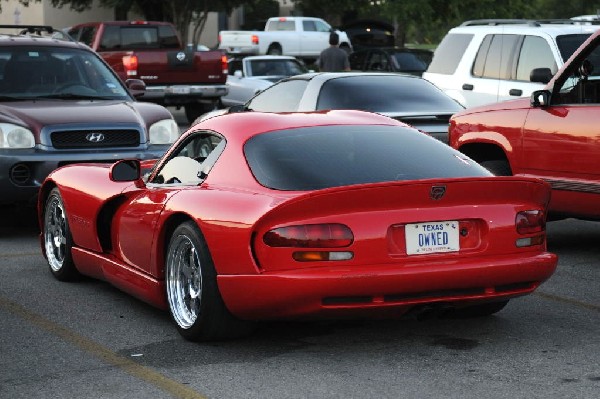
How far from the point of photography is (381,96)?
1491cm

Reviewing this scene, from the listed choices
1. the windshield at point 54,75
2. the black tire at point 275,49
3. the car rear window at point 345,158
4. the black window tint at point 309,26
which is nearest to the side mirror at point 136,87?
the windshield at point 54,75

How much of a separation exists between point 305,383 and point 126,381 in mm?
852

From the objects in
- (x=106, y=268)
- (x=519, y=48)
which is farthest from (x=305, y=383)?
(x=519, y=48)

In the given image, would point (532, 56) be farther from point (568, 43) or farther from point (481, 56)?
point (481, 56)

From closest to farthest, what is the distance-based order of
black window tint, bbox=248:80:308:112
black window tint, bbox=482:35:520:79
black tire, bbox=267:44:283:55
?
black window tint, bbox=248:80:308:112 → black window tint, bbox=482:35:520:79 → black tire, bbox=267:44:283:55

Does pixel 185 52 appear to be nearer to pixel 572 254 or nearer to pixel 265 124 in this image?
pixel 572 254

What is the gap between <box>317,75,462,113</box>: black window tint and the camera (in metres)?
14.7

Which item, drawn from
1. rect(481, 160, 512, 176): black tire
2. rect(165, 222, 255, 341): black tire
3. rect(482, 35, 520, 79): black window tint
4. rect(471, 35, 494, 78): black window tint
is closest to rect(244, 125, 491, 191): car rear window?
rect(165, 222, 255, 341): black tire

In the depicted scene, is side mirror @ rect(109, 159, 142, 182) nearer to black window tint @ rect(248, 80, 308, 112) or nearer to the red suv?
the red suv

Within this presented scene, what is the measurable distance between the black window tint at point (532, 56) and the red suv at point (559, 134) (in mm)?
4359

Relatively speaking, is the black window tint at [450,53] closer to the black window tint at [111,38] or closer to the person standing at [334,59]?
the person standing at [334,59]

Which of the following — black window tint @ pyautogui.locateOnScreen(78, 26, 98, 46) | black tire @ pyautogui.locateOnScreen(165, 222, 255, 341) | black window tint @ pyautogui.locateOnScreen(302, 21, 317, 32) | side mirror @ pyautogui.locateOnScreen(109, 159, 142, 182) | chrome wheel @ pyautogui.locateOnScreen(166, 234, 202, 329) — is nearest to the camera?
black tire @ pyautogui.locateOnScreen(165, 222, 255, 341)

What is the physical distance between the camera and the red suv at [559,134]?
400 inches

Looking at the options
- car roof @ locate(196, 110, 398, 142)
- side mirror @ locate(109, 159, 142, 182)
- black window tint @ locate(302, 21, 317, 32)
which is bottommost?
black window tint @ locate(302, 21, 317, 32)
